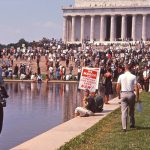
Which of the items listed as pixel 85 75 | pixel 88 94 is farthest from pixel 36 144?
pixel 85 75

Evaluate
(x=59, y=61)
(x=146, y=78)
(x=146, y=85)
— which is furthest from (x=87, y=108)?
(x=59, y=61)

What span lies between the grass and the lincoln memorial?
305 ft

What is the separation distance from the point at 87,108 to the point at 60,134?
6020 millimetres

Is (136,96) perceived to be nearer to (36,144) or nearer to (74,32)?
(36,144)

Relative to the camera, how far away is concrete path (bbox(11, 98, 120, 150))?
54.5 feet

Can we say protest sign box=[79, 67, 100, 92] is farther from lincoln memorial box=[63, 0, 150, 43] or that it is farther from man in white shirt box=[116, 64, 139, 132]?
lincoln memorial box=[63, 0, 150, 43]

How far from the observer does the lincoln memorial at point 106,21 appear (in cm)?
11625

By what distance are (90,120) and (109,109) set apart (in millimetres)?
4916

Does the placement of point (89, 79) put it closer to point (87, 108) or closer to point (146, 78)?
point (87, 108)

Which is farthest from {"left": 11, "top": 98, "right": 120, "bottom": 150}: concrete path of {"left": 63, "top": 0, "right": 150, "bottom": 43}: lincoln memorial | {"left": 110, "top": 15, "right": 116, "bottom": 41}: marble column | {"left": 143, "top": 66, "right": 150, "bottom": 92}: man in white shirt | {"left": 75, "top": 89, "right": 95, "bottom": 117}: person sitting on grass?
{"left": 110, "top": 15, "right": 116, "bottom": 41}: marble column

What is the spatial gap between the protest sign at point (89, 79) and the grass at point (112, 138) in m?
4.14

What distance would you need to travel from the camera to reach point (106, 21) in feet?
396

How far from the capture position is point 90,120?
76.4 ft

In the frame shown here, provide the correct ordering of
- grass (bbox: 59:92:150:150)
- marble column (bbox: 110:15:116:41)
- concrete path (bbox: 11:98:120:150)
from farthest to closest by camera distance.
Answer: marble column (bbox: 110:15:116:41) → concrete path (bbox: 11:98:120:150) → grass (bbox: 59:92:150:150)
